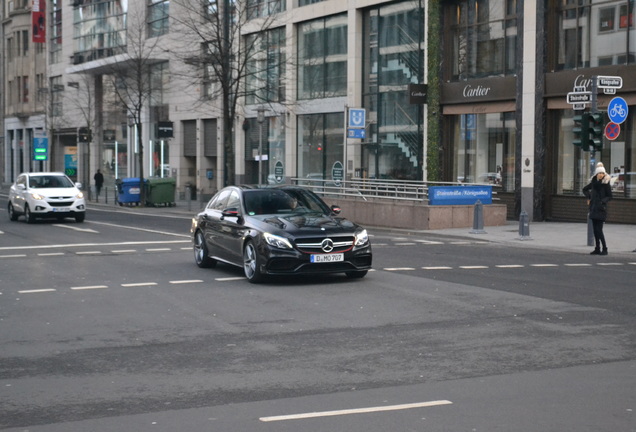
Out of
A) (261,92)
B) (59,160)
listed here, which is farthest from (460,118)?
(59,160)

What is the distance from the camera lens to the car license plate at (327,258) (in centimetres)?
1466

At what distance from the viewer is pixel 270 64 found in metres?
47.8

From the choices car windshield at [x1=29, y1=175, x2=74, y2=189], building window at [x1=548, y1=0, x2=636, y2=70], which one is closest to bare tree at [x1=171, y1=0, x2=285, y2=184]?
car windshield at [x1=29, y1=175, x2=74, y2=189]

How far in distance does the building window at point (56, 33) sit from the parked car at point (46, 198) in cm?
4310

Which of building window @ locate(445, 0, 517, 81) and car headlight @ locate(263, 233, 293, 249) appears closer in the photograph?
car headlight @ locate(263, 233, 293, 249)

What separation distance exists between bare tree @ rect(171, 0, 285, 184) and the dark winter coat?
21.1m

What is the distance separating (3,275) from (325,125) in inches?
1106

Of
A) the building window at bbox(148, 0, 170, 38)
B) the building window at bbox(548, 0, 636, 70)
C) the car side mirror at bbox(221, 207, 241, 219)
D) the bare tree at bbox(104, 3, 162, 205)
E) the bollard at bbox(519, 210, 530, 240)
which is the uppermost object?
the building window at bbox(148, 0, 170, 38)

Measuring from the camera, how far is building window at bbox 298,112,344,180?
42812 mm

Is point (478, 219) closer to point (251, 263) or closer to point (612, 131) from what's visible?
point (612, 131)

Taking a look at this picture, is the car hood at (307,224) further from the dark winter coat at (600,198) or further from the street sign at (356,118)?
the street sign at (356,118)

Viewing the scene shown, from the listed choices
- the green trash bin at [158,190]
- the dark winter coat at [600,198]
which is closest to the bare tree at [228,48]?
the green trash bin at [158,190]

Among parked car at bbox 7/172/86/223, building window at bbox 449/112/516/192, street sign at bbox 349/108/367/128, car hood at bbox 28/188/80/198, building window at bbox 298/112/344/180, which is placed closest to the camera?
parked car at bbox 7/172/86/223

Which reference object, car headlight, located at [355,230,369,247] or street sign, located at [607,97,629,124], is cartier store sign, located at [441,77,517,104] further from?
car headlight, located at [355,230,369,247]
